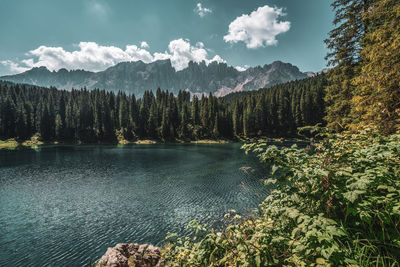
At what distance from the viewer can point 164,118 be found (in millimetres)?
99500

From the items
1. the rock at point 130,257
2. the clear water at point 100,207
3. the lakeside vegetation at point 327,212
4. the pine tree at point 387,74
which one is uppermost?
the pine tree at point 387,74

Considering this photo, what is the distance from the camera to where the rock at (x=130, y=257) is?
731 centimetres

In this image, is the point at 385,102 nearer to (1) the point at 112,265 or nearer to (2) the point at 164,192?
(1) the point at 112,265

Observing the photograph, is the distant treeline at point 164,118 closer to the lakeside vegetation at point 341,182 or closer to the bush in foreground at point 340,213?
the lakeside vegetation at point 341,182

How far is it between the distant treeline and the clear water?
228ft

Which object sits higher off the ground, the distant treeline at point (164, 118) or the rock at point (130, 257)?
the distant treeline at point (164, 118)

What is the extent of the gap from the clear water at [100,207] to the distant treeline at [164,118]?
69405 mm

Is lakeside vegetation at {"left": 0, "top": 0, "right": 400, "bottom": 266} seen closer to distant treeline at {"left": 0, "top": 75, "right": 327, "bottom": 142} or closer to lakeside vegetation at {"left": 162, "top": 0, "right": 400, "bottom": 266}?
lakeside vegetation at {"left": 162, "top": 0, "right": 400, "bottom": 266}

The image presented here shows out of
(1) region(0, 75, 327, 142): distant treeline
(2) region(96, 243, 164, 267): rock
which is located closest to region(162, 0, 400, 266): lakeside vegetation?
(2) region(96, 243, 164, 267): rock

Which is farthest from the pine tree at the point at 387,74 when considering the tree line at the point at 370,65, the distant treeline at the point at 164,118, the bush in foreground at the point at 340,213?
the distant treeline at the point at 164,118

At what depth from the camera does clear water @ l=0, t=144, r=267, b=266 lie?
1250 cm

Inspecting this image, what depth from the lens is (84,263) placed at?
35.6 feet

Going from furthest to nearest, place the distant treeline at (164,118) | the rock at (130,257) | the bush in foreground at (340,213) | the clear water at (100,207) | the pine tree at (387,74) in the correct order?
the distant treeline at (164,118)
the clear water at (100,207)
the pine tree at (387,74)
the rock at (130,257)
the bush in foreground at (340,213)

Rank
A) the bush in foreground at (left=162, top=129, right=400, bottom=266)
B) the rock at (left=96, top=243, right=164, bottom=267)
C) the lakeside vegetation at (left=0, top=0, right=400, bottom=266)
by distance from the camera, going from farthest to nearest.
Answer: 1. the rock at (left=96, top=243, right=164, bottom=267)
2. the lakeside vegetation at (left=0, top=0, right=400, bottom=266)
3. the bush in foreground at (left=162, top=129, right=400, bottom=266)
